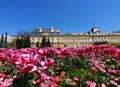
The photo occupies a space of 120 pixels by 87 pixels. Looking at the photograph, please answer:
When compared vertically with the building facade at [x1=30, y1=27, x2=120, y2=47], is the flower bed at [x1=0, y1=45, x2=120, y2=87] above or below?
below

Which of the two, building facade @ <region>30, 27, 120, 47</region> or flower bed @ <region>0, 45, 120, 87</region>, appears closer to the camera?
flower bed @ <region>0, 45, 120, 87</region>

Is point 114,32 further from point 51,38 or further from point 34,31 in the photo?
point 34,31

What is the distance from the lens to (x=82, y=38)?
308 ft

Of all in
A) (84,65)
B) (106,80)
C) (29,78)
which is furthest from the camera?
(84,65)

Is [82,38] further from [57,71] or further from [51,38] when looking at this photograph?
[57,71]

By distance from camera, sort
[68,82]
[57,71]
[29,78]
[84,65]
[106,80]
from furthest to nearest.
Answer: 1. [84,65]
2. [57,71]
3. [106,80]
4. [68,82]
5. [29,78]

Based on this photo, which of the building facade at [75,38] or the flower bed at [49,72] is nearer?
the flower bed at [49,72]

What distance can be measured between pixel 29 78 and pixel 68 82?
0.72 m

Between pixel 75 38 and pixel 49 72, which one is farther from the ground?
pixel 75 38

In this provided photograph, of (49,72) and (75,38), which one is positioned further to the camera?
(75,38)

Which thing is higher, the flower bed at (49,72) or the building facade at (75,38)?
the building facade at (75,38)

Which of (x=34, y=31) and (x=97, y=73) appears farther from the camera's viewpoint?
(x=34, y=31)

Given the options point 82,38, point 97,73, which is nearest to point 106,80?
point 97,73

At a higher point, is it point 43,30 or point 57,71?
point 43,30
